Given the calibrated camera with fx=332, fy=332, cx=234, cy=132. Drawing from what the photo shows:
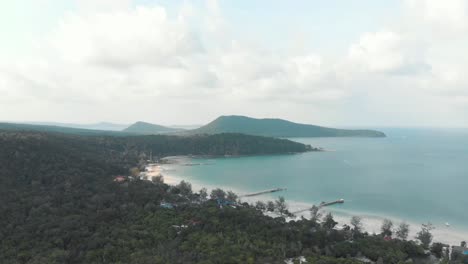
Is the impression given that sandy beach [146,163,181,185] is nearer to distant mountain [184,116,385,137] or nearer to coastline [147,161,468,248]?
coastline [147,161,468,248]

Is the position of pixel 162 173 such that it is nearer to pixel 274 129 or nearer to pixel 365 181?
pixel 365 181

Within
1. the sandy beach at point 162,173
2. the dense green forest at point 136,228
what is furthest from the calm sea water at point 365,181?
the dense green forest at point 136,228

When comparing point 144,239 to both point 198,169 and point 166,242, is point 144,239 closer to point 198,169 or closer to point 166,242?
point 166,242

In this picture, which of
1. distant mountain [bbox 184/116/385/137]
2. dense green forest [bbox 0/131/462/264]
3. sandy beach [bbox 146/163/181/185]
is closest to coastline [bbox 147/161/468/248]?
sandy beach [bbox 146/163/181/185]

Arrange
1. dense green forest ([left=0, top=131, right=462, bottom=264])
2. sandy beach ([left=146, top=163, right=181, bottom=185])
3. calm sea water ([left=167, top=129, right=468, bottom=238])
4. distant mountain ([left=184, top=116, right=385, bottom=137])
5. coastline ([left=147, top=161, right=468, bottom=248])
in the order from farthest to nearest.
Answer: distant mountain ([left=184, top=116, right=385, bottom=137]) → sandy beach ([left=146, top=163, right=181, bottom=185]) → calm sea water ([left=167, top=129, right=468, bottom=238]) → coastline ([left=147, top=161, right=468, bottom=248]) → dense green forest ([left=0, top=131, right=462, bottom=264])

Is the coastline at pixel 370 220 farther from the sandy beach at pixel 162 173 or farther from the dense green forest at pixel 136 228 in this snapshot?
the dense green forest at pixel 136 228

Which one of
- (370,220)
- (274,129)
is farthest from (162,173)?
(274,129)
